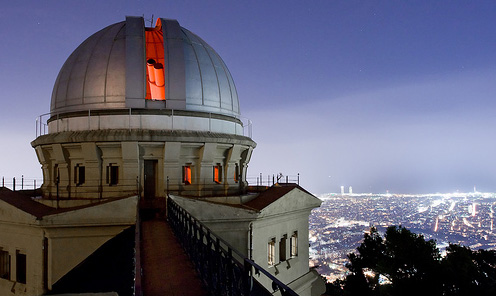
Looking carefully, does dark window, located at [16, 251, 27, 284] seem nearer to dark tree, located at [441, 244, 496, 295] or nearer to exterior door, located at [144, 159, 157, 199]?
exterior door, located at [144, 159, 157, 199]

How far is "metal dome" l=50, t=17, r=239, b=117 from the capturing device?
62.0 feet

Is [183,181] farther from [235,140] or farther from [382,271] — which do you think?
[382,271]

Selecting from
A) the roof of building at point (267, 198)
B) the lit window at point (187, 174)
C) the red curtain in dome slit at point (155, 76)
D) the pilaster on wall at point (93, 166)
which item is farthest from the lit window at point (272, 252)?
the red curtain in dome slit at point (155, 76)

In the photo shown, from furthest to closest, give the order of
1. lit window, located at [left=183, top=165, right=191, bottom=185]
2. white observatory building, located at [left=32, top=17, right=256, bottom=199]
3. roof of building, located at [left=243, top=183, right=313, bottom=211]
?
lit window, located at [left=183, top=165, right=191, bottom=185], white observatory building, located at [left=32, top=17, right=256, bottom=199], roof of building, located at [left=243, top=183, right=313, bottom=211]

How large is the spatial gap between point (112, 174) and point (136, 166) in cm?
149

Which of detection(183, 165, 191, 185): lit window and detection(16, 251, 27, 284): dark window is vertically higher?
detection(183, 165, 191, 185): lit window

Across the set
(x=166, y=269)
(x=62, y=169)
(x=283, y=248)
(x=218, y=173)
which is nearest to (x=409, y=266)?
(x=283, y=248)

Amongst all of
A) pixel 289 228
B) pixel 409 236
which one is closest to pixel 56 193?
pixel 289 228

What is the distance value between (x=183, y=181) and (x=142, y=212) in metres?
3.33

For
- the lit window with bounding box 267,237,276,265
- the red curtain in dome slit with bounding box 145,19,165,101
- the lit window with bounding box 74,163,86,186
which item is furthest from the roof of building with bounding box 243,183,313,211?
the lit window with bounding box 74,163,86,186

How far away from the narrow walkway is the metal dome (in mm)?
8939

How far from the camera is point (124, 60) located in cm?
1936

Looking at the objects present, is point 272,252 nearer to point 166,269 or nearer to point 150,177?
point 150,177

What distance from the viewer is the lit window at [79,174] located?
19.0m
